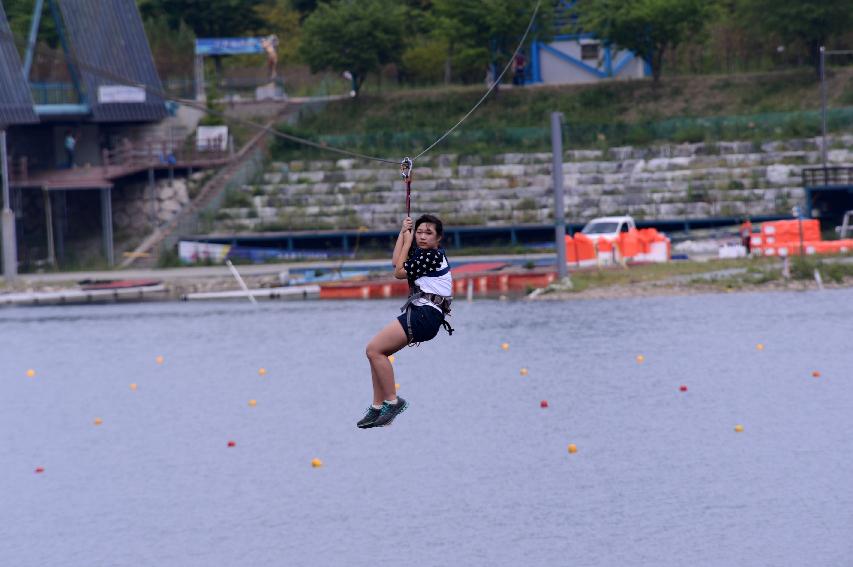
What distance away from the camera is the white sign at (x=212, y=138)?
76.8 m

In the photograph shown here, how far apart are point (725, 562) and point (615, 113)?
1869 inches

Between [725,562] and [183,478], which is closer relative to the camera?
[725,562]

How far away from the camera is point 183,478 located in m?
41.9

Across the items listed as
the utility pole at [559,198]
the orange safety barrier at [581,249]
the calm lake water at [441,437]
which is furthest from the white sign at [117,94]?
the utility pole at [559,198]

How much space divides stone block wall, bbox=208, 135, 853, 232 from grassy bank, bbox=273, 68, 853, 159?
1.13 meters

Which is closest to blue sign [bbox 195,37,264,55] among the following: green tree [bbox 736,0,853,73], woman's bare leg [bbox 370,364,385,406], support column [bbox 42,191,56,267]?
support column [bbox 42,191,56,267]

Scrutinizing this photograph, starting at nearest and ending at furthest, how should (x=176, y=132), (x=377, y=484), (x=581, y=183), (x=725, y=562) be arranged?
(x=725, y=562)
(x=377, y=484)
(x=581, y=183)
(x=176, y=132)

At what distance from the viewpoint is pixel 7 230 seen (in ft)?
216

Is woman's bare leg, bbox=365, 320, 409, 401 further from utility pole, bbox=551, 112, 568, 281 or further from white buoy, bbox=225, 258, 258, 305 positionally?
white buoy, bbox=225, 258, 258, 305

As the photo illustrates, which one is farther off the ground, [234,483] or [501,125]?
[501,125]

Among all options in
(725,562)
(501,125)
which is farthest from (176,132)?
(725,562)

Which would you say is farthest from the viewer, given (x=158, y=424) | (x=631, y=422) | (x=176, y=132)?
(x=176, y=132)

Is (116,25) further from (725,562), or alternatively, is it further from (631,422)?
(725,562)

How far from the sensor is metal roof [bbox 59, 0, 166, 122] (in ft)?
239
